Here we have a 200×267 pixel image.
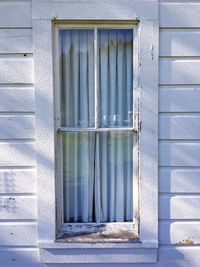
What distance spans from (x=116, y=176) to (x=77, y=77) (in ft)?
3.14

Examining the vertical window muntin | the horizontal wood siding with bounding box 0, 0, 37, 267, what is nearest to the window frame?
the vertical window muntin

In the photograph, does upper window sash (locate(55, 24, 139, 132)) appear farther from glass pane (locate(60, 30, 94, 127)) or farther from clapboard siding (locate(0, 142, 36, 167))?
clapboard siding (locate(0, 142, 36, 167))

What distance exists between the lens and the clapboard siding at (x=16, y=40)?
303cm

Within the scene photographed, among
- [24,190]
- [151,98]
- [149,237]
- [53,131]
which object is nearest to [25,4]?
[53,131]

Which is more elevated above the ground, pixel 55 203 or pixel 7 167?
pixel 7 167

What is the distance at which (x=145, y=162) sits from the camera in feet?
10.2

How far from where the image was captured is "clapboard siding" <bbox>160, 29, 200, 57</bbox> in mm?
3033

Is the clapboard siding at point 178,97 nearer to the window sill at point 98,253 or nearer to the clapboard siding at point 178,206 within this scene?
the clapboard siding at point 178,206

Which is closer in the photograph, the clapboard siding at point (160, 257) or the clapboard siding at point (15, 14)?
the clapboard siding at point (15, 14)

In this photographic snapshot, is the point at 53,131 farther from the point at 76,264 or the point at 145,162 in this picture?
the point at 76,264

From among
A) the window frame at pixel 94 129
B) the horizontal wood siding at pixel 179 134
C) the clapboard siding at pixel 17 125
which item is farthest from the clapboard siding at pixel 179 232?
the clapboard siding at pixel 17 125

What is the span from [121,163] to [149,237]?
691 millimetres

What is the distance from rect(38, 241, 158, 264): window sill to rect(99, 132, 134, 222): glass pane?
0.28 metres

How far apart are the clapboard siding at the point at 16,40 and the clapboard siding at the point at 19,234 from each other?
4.97 feet
